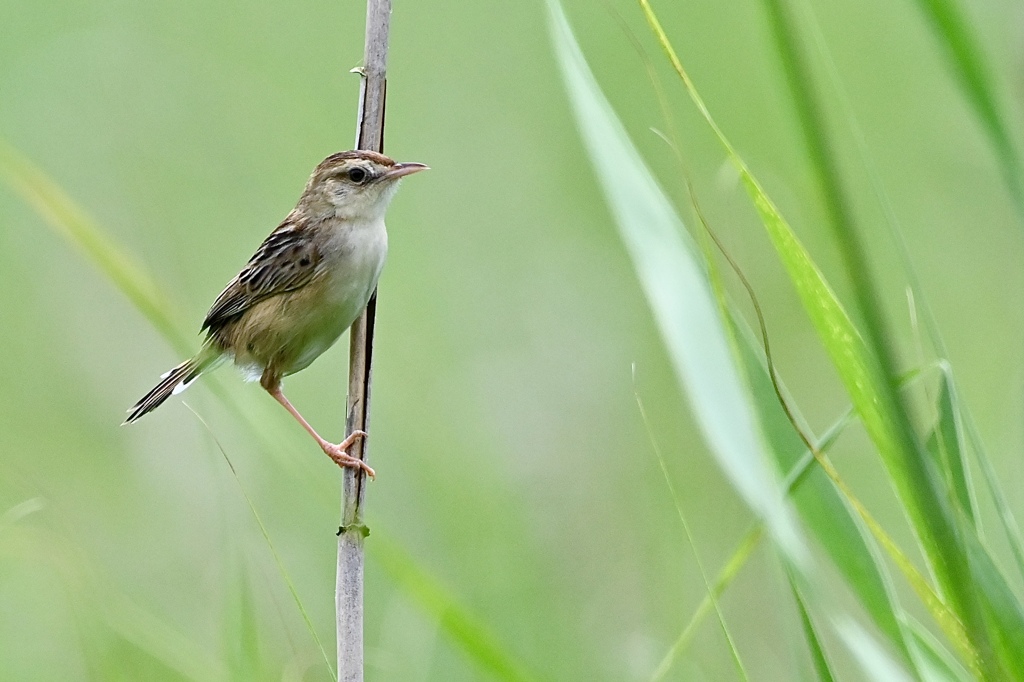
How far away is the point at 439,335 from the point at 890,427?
4.11 m

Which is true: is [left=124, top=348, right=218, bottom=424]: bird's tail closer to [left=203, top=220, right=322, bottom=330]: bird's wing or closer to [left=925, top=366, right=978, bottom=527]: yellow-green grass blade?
[left=203, top=220, right=322, bottom=330]: bird's wing

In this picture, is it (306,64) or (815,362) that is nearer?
(815,362)

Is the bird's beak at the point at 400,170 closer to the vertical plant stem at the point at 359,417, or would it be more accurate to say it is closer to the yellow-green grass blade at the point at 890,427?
the vertical plant stem at the point at 359,417

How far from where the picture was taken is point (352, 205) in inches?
152

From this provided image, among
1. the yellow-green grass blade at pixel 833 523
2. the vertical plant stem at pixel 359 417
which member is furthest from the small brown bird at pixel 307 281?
the yellow-green grass blade at pixel 833 523

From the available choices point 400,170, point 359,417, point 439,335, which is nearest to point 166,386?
point 400,170

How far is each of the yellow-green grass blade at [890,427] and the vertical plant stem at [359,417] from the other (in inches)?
38.4

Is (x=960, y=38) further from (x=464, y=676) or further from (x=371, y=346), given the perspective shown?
(x=464, y=676)

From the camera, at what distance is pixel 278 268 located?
3969 mm

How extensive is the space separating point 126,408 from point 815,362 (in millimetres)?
3125

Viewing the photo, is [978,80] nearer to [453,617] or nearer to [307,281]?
[453,617]

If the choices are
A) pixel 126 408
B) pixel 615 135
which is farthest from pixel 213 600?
pixel 615 135

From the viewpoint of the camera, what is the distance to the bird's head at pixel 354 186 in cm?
374

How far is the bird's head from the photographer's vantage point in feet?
12.3
